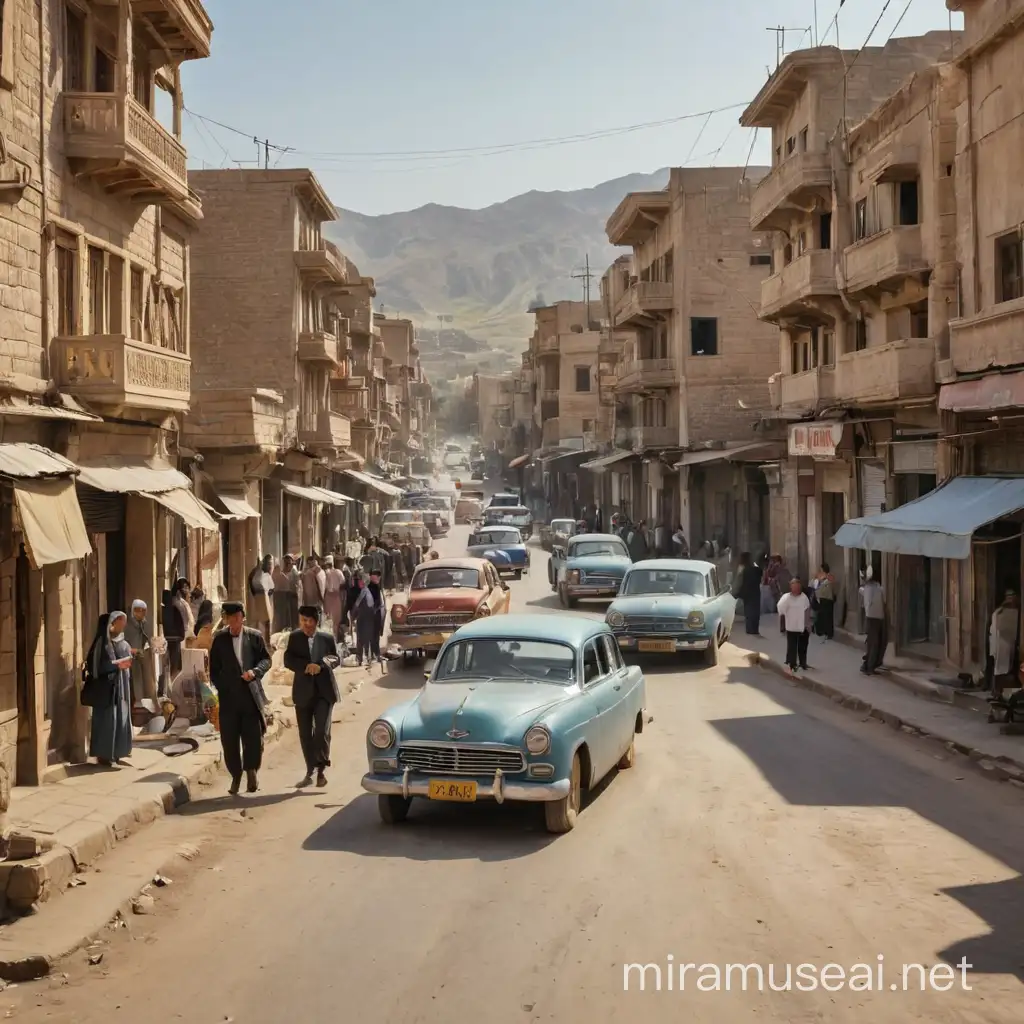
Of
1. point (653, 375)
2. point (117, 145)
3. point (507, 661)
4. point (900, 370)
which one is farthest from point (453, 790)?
point (653, 375)

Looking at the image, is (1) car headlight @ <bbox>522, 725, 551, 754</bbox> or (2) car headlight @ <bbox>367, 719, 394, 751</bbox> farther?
(2) car headlight @ <bbox>367, 719, 394, 751</bbox>

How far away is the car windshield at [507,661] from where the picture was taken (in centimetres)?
1120

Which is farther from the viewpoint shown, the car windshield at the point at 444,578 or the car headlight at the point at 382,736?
the car windshield at the point at 444,578

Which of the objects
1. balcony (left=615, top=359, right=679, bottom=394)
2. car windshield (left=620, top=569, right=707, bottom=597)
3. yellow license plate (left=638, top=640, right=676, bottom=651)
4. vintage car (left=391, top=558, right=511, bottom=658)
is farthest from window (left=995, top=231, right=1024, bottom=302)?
balcony (left=615, top=359, right=679, bottom=394)

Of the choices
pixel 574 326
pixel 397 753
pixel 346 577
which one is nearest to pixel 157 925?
pixel 397 753

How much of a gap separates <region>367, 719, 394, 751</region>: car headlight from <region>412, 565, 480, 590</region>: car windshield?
38.5 ft

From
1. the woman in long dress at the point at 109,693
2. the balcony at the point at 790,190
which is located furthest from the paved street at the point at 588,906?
the balcony at the point at 790,190

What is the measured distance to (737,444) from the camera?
133ft

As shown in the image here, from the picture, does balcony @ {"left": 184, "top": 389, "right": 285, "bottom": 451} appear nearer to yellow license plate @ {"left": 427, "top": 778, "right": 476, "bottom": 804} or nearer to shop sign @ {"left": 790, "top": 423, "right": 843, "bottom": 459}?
shop sign @ {"left": 790, "top": 423, "right": 843, "bottom": 459}

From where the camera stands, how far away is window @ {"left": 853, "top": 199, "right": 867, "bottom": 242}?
26750 millimetres

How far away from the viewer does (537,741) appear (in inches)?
384

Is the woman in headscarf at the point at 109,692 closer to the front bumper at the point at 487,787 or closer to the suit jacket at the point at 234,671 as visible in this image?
the suit jacket at the point at 234,671

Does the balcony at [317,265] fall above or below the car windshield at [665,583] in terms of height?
above

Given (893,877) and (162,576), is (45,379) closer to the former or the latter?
(162,576)
